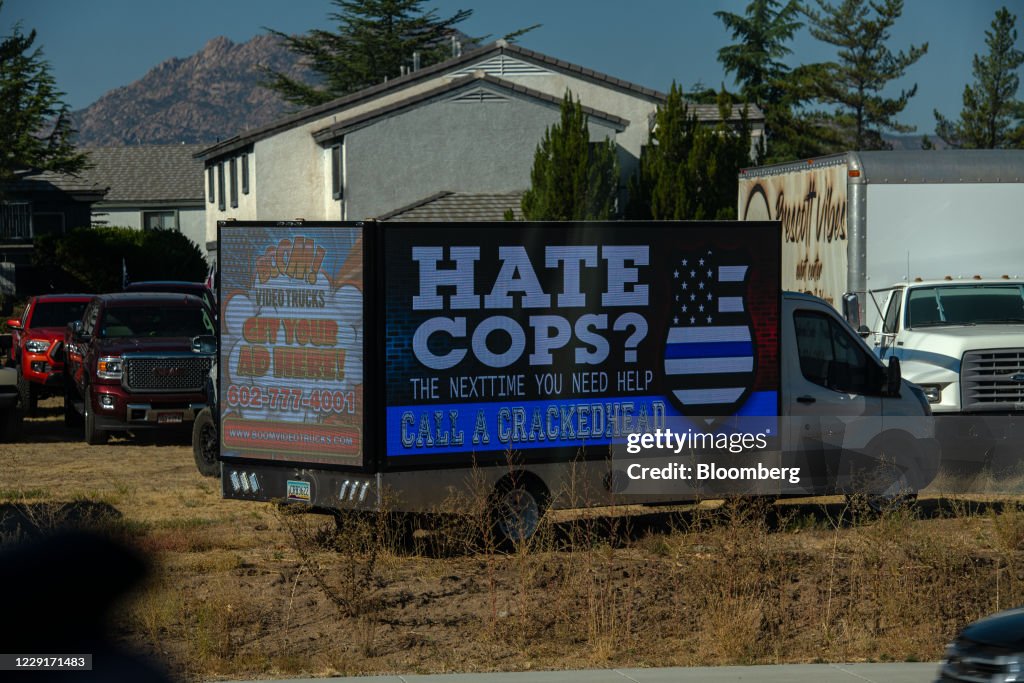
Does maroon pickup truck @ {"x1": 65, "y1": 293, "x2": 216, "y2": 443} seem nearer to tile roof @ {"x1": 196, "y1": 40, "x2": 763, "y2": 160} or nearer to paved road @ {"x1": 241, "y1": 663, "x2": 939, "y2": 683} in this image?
paved road @ {"x1": 241, "y1": 663, "x2": 939, "y2": 683}

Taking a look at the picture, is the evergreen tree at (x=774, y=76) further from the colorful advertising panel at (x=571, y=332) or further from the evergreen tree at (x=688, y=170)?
the colorful advertising panel at (x=571, y=332)

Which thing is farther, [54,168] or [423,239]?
[54,168]

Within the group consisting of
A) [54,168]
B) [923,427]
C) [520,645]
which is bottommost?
[520,645]

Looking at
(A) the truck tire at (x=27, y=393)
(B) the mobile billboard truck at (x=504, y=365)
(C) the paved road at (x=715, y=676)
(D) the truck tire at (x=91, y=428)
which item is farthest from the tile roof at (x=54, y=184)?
(C) the paved road at (x=715, y=676)

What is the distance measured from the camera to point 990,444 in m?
14.8

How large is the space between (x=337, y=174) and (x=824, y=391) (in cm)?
2814

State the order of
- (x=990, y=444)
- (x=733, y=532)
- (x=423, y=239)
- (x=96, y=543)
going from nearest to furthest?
(x=96, y=543), (x=733, y=532), (x=423, y=239), (x=990, y=444)

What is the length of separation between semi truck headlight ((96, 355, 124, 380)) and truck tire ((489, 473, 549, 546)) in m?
9.41

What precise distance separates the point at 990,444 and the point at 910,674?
7984mm

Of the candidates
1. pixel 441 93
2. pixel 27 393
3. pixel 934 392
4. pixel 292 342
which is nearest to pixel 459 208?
pixel 441 93

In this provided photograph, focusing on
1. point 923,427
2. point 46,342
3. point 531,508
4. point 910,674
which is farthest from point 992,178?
point 46,342

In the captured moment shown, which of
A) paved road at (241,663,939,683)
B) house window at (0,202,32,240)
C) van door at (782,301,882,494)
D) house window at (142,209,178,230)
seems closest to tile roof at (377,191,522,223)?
van door at (782,301,882,494)

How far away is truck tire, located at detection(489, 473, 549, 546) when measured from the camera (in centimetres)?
1084

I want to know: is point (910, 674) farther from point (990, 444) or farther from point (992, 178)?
point (992, 178)
